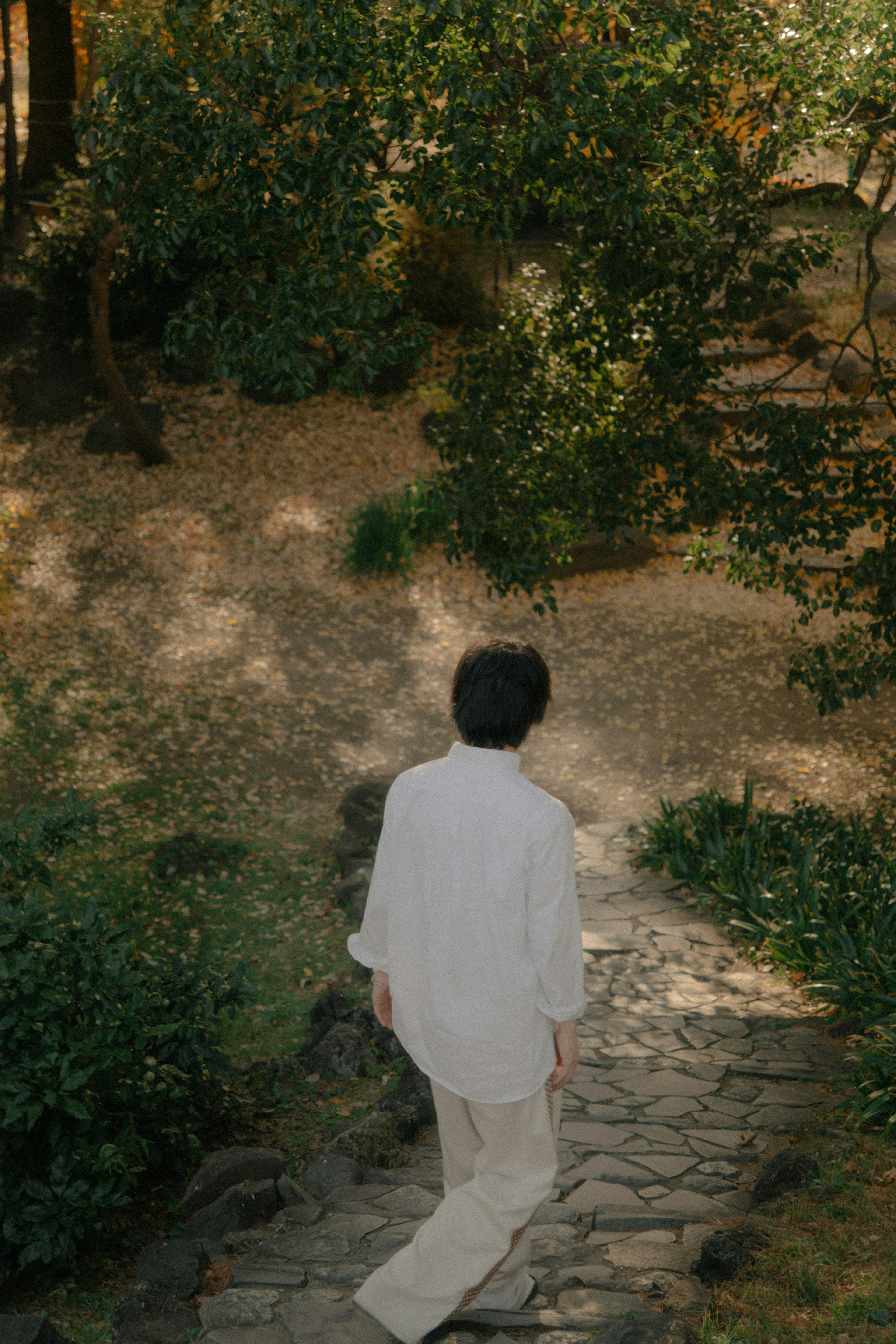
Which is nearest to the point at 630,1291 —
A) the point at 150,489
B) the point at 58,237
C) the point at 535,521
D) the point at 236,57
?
the point at 535,521

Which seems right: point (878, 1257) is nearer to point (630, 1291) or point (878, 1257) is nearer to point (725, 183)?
point (630, 1291)

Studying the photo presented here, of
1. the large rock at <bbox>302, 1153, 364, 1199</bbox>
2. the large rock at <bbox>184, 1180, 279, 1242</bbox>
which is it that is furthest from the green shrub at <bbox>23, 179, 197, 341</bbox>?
the large rock at <bbox>184, 1180, 279, 1242</bbox>

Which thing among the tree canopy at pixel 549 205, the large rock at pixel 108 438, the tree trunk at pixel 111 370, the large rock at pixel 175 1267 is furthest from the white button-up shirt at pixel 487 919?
the large rock at pixel 108 438

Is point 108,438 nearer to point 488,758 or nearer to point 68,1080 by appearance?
point 68,1080

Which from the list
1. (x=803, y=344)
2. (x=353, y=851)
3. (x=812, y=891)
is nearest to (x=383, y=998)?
(x=812, y=891)

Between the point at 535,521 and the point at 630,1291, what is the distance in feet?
11.7

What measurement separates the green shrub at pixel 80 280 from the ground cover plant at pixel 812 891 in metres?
8.42

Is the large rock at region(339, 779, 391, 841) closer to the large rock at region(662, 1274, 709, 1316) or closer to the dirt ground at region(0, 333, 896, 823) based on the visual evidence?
the dirt ground at region(0, 333, 896, 823)

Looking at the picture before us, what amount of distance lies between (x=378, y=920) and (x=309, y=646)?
6955 millimetres

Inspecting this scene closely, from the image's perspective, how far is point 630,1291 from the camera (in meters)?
2.79

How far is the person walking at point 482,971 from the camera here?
2277 millimetres

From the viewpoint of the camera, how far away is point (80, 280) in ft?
39.9

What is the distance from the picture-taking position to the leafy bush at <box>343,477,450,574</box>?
10.0 metres

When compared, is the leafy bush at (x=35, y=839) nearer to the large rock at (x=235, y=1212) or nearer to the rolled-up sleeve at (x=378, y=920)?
the large rock at (x=235, y=1212)
